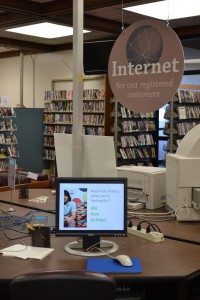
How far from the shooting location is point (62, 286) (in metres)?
1.66

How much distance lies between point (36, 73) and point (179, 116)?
4.82 metres

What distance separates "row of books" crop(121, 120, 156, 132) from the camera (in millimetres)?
9109

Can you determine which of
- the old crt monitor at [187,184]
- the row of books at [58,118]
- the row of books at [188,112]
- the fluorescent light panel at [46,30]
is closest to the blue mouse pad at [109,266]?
the old crt monitor at [187,184]

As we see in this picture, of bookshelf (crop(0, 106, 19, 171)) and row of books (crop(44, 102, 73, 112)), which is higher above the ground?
row of books (crop(44, 102, 73, 112))

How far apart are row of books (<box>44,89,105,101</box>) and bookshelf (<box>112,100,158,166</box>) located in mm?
777

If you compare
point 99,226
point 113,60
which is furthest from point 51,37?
point 99,226

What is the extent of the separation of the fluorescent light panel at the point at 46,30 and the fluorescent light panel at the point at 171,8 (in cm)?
184

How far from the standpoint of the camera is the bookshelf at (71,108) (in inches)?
374

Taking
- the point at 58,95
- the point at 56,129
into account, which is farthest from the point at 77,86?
the point at 56,129

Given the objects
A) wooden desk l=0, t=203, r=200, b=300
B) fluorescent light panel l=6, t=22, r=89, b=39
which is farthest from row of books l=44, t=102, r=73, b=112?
wooden desk l=0, t=203, r=200, b=300

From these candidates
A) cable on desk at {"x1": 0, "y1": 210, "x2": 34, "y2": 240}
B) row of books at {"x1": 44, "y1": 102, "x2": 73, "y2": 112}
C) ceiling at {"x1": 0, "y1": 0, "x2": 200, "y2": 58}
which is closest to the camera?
cable on desk at {"x1": 0, "y1": 210, "x2": 34, "y2": 240}

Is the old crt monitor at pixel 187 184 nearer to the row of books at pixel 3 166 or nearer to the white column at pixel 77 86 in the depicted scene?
the white column at pixel 77 86

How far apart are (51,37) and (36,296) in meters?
8.50

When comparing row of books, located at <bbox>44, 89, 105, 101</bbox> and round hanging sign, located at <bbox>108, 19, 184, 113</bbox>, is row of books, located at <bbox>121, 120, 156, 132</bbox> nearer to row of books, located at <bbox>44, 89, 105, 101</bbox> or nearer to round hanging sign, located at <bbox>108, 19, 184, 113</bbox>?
row of books, located at <bbox>44, 89, 105, 101</bbox>
